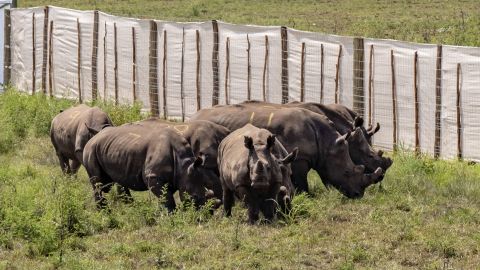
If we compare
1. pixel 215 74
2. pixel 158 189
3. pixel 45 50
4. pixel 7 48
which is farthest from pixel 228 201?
pixel 7 48

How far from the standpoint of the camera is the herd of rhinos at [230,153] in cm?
1478

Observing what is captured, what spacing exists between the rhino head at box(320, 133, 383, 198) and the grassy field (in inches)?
641

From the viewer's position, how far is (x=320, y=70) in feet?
71.8

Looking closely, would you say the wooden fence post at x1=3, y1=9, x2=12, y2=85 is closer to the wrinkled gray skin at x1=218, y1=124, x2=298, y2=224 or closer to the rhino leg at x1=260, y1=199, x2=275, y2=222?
the wrinkled gray skin at x1=218, y1=124, x2=298, y2=224

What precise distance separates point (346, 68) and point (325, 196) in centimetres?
538

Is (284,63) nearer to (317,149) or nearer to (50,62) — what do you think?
(317,149)

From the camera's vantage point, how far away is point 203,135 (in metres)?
16.1

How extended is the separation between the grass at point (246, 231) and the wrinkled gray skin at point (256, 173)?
0.25 metres

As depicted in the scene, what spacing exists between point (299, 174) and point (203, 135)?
1460 millimetres

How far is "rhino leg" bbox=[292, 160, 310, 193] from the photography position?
16641 mm

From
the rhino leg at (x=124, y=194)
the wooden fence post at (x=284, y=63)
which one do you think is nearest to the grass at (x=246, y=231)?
the rhino leg at (x=124, y=194)

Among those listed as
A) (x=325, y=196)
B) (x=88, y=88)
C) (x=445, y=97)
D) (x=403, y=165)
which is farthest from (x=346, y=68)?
(x=88, y=88)

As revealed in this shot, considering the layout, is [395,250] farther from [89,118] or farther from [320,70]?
[320,70]

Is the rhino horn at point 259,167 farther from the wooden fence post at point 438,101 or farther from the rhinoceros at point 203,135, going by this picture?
the wooden fence post at point 438,101
